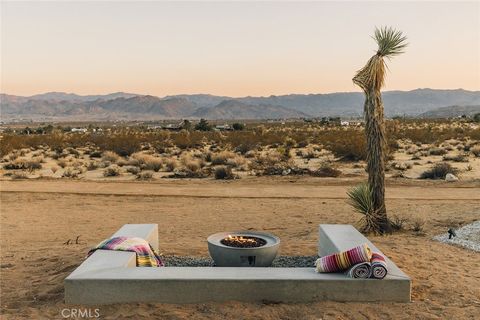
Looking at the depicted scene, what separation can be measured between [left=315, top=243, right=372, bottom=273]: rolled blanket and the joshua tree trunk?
5018 millimetres

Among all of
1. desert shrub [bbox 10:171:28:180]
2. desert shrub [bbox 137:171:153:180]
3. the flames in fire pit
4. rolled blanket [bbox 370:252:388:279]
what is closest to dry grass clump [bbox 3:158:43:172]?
desert shrub [bbox 10:171:28:180]

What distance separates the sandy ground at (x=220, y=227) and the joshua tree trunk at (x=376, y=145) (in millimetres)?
940

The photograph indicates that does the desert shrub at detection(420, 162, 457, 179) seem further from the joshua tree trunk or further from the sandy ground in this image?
the joshua tree trunk

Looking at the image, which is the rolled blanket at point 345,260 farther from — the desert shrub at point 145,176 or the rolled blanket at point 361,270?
the desert shrub at point 145,176

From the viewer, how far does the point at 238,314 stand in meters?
6.52

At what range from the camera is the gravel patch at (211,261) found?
9.35 m

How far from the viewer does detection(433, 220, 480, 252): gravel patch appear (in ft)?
35.7

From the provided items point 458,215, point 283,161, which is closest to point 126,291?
point 458,215

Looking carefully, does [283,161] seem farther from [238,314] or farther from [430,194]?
[238,314]

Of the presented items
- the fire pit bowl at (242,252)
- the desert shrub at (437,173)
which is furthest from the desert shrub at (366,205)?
the desert shrub at (437,173)

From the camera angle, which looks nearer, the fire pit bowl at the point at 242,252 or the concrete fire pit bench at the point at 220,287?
the concrete fire pit bench at the point at 220,287

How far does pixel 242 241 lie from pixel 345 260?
86.5 inches

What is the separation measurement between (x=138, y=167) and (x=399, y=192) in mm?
14019

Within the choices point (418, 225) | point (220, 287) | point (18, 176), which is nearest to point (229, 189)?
point (418, 225)
